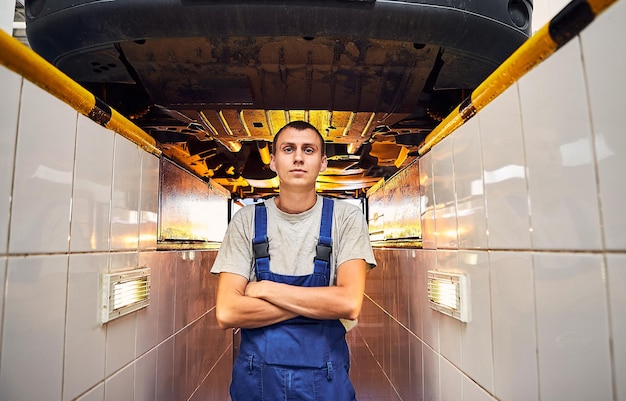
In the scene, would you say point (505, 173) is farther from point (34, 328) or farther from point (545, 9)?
point (545, 9)

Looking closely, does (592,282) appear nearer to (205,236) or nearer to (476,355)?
(476,355)

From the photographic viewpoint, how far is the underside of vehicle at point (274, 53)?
45.4 inches

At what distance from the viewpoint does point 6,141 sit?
0.89m

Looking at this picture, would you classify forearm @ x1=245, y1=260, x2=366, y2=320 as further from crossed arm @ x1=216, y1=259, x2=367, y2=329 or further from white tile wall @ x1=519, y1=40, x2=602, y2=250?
white tile wall @ x1=519, y1=40, x2=602, y2=250

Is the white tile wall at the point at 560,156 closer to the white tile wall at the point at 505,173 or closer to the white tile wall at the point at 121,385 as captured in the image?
the white tile wall at the point at 505,173

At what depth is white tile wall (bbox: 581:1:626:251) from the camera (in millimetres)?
672

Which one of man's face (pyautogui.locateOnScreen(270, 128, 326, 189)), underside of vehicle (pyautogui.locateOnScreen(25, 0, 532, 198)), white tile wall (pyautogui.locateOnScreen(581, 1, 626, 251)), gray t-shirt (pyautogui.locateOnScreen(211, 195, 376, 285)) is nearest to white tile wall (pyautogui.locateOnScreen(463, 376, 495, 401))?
gray t-shirt (pyautogui.locateOnScreen(211, 195, 376, 285))

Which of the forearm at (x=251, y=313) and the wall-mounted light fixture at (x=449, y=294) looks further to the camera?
the forearm at (x=251, y=313)

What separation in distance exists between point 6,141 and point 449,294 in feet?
4.57

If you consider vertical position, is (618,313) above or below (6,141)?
below

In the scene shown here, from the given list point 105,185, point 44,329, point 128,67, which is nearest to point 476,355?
point 44,329

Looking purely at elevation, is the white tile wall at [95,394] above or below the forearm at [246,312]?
below

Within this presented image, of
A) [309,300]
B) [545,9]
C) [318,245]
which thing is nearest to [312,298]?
[309,300]

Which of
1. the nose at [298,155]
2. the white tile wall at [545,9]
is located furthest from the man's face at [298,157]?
the white tile wall at [545,9]
